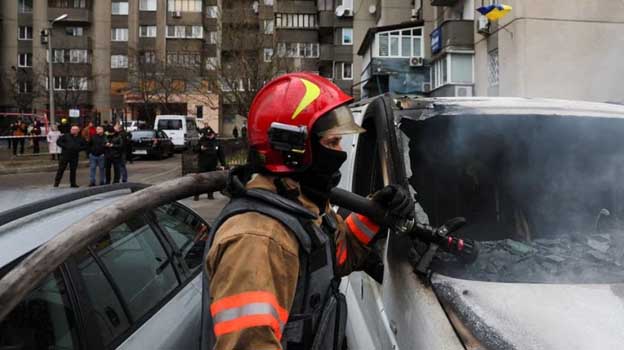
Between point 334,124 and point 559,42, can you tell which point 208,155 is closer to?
point 334,124

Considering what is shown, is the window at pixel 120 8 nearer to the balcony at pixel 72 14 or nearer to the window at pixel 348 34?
the balcony at pixel 72 14

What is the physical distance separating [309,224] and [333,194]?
1.54 feet

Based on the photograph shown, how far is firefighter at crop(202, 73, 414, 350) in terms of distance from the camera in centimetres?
117

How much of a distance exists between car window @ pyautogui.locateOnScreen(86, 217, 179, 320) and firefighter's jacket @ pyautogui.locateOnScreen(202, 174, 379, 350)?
0.86 meters

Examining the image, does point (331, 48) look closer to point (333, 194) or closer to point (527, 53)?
point (527, 53)

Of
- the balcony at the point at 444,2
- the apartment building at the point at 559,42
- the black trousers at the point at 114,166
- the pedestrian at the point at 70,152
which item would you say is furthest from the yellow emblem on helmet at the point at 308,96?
the balcony at the point at 444,2

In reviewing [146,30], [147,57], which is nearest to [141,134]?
[147,57]

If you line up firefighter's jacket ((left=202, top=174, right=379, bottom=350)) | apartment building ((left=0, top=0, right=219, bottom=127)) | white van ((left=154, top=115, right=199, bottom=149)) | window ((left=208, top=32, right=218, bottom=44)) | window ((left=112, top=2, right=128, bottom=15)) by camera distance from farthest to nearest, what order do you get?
window ((left=112, top=2, right=128, bottom=15)), window ((left=208, top=32, right=218, bottom=44)), apartment building ((left=0, top=0, right=219, bottom=127)), white van ((left=154, top=115, right=199, bottom=149)), firefighter's jacket ((left=202, top=174, right=379, bottom=350))

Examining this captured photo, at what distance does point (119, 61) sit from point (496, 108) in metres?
50.8

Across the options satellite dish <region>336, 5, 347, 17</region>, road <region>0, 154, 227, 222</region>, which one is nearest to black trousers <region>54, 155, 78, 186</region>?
road <region>0, 154, 227, 222</region>

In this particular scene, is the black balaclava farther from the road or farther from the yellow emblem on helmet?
the road

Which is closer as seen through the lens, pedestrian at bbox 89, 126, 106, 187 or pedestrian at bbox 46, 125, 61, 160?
pedestrian at bbox 89, 126, 106, 187

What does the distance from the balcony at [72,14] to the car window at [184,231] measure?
2041 inches

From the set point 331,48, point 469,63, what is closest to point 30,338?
point 469,63
